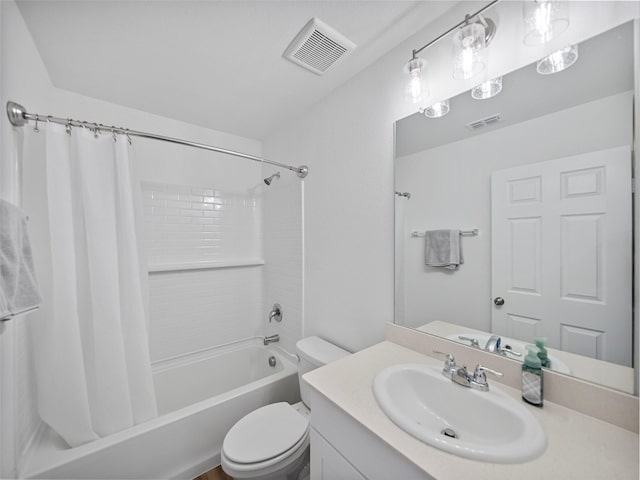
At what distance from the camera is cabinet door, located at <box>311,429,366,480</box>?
79cm

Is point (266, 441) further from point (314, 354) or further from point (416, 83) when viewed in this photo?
point (416, 83)

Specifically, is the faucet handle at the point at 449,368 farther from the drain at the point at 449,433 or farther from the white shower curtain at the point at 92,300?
the white shower curtain at the point at 92,300

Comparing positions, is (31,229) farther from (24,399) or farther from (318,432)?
(318,432)

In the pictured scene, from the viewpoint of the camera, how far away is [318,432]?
92cm

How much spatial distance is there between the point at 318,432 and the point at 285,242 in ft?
4.63

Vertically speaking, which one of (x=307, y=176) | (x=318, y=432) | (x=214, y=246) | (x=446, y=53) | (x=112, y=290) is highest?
(x=446, y=53)

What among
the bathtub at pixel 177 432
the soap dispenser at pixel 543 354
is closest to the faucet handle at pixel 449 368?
the soap dispenser at pixel 543 354

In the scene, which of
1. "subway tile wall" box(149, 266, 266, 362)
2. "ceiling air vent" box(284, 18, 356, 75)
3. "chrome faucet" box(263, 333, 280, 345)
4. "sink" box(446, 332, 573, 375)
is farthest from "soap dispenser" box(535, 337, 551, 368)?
"subway tile wall" box(149, 266, 266, 362)

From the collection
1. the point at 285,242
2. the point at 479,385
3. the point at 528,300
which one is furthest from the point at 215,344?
the point at 528,300

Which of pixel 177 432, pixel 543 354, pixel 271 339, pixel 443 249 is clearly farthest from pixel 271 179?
pixel 543 354

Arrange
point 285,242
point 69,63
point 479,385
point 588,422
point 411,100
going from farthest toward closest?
point 285,242 → point 69,63 → point 411,100 → point 479,385 → point 588,422

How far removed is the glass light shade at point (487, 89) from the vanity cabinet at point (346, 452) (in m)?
1.23

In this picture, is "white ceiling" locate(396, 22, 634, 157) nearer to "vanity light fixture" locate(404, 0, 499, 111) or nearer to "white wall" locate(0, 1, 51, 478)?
"vanity light fixture" locate(404, 0, 499, 111)

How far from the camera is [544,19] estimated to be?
78 centimetres
